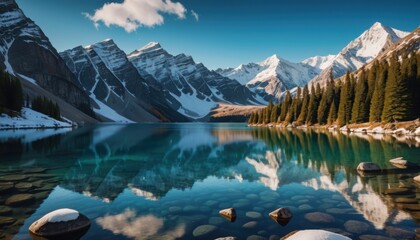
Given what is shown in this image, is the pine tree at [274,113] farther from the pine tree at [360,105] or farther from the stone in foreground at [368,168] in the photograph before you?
the stone in foreground at [368,168]

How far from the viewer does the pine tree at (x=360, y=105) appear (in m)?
84.8

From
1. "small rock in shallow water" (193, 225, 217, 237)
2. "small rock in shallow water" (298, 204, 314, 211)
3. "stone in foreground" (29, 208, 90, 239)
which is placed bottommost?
"small rock in shallow water" (298, 204, 314, 211)

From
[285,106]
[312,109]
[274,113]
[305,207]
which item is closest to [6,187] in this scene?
[305,207]

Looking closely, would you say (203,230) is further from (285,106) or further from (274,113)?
(274,113)

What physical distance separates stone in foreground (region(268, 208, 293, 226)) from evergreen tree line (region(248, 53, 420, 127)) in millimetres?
66114

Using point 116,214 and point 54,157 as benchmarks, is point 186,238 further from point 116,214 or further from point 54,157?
point 54,157

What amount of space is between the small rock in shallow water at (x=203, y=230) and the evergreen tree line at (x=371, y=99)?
228 feet

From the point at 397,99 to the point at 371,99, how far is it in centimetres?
1314

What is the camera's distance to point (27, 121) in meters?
109

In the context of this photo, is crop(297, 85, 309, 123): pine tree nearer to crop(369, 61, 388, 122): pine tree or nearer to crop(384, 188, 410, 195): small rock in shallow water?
crop(369, 61, 388, 122): pine tree

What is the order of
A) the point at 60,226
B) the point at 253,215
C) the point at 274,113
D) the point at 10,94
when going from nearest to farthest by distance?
the point at 60,226
the point at 253,215
the point at 10,94
the point at 274,113

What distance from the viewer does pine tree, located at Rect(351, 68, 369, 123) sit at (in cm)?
8475

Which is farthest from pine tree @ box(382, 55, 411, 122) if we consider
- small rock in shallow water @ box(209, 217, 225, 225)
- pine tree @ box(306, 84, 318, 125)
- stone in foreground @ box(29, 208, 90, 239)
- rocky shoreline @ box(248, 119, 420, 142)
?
stone in foreground @ box(29, 208, 90, 239)

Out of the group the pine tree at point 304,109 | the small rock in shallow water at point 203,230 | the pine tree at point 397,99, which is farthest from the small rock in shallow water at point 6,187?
the pine tree at point 304,109
